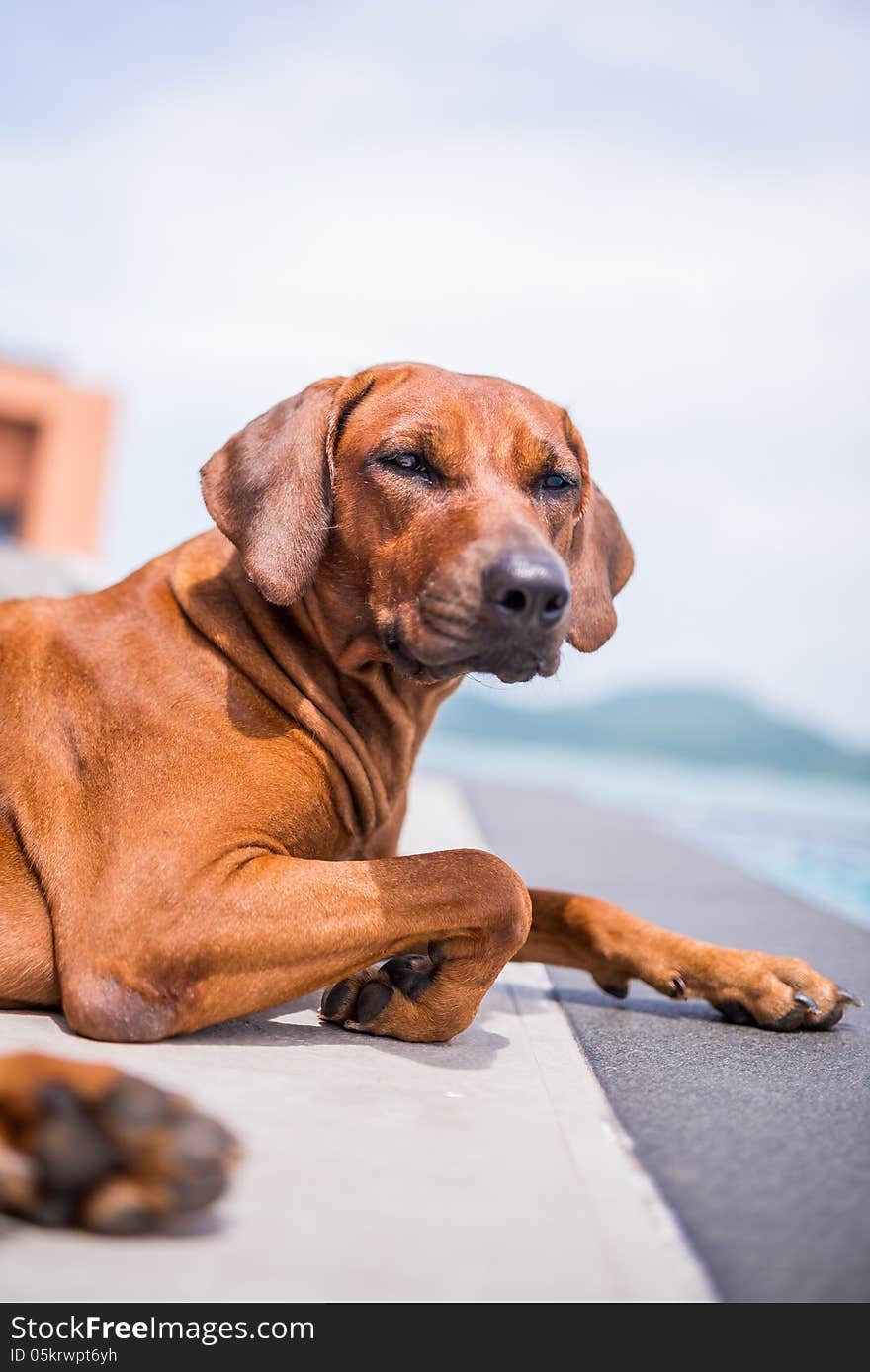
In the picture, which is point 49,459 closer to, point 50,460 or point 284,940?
point 50,460

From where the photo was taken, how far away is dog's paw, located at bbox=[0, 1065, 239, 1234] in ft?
5.25

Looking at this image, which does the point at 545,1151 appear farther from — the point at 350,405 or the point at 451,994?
the point at 350,405

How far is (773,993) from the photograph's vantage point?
3.24 meters

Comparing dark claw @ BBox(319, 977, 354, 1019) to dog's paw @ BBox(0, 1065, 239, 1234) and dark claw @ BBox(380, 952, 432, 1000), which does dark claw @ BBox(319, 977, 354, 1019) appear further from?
dog's paw @ BBox(0, 1065, 239, 1234)

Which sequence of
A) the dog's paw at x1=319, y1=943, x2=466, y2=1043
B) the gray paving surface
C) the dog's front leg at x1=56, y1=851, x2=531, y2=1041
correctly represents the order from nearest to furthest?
1. the gray paving surface
2. the dog's front leg at x1=56, y1=851, x2=531, y2=1041
3. the dog's paw at x1=319, y1=943, x2=466, y2=1043

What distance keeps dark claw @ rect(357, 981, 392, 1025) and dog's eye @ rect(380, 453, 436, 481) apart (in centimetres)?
117

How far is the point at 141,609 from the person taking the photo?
3152mm

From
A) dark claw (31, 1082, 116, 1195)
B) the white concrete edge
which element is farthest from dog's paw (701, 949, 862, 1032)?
dark claw (31, 1082, 116, 1195)

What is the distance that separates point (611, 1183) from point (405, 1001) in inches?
36.5

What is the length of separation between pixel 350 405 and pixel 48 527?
67.9ft

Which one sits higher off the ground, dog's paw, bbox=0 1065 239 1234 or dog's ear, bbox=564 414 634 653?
dog's ear, bbox=564 414 634 653

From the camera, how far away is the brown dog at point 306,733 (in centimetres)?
262

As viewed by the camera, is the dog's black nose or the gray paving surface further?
the dog's black nose

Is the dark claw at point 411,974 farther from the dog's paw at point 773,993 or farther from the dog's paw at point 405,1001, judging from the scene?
the dog's paw at point 773,993
